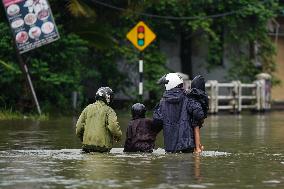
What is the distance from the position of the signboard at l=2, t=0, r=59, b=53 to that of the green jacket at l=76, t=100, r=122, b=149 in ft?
43.8

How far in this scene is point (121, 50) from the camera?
116ft

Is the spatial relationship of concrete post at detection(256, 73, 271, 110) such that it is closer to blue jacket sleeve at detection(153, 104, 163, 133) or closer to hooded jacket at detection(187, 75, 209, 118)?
hooded jacket at detection(187, 75, 209, 118)

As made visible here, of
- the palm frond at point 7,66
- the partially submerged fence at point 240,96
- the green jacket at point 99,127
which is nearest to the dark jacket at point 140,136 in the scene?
the green jacket at point 99,127

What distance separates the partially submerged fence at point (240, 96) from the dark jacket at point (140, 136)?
19258 mm

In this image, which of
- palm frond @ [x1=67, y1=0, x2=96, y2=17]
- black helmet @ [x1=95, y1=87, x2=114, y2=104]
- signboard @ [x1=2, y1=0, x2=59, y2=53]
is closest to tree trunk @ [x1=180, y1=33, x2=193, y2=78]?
palm frond @ [x1=67, y1=0, x2=96, y2=17]

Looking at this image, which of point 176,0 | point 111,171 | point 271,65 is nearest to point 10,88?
point 176,0

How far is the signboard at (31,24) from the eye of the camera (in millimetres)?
28641

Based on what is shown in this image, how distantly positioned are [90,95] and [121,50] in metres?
2.45

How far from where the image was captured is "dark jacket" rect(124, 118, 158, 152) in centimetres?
1586

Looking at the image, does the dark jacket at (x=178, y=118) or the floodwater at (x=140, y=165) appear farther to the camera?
the dark jacket at (x=178, y=118)

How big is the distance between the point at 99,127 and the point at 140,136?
2.75 feet

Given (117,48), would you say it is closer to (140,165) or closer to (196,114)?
(196,114)

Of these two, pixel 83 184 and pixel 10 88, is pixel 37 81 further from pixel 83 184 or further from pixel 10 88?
pixel 83 184

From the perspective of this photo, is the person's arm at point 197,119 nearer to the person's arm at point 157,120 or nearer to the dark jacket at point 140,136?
the person's arm at point 157,120
